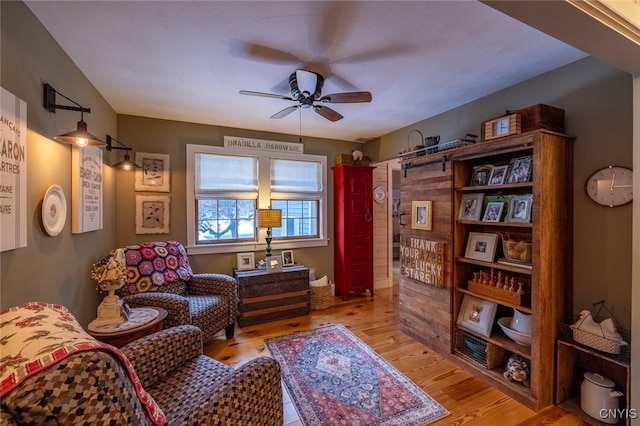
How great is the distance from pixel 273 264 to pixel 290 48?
2382 mm

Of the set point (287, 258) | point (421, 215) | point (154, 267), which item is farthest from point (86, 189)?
point (421, 215)

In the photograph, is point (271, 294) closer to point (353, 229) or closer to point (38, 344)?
point (353, 229)

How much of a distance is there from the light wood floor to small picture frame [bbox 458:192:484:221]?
132 cm

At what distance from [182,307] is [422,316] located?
225cm

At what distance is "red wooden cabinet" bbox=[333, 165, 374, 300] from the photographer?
13.6 ft

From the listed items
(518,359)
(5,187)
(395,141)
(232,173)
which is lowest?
(518,359)

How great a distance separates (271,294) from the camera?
336 cm

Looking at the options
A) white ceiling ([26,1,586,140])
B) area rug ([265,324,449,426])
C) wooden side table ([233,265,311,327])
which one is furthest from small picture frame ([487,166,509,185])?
wooden side table ([233,265,311,327])

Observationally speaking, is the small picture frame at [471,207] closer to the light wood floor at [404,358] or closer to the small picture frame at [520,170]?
the small picture frame at [520,170]

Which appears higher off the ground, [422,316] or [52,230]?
[52,230]

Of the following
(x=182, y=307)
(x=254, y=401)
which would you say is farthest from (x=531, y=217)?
(x=182, y=307)

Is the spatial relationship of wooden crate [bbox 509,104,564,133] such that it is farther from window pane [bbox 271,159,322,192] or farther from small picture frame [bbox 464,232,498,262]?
window pane [bbox 271,159,322,192]

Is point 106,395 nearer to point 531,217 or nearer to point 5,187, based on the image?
point 5,187

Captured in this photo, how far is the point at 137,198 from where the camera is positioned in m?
3.27
